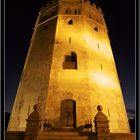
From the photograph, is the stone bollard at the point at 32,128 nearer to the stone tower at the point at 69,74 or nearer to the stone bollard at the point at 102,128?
the stone tower at the point at 69,74

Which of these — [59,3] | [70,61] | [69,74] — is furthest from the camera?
[59,3]

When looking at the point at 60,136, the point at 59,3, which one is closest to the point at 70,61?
the point at 60,136

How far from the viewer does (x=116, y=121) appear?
1588cm

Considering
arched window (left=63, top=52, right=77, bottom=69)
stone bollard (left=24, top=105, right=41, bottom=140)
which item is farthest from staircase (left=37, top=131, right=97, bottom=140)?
arched window (left=63, top=52, right=77, bottom=69)

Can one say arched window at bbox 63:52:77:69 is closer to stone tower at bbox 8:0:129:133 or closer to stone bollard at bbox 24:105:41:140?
stone tower at bbox 8:0:129:133

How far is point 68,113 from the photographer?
1482 cm

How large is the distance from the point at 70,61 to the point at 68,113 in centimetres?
400

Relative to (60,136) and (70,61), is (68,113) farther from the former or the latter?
(70,61)

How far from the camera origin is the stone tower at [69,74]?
14.8 m

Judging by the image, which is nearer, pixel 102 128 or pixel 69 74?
pixel 102 128

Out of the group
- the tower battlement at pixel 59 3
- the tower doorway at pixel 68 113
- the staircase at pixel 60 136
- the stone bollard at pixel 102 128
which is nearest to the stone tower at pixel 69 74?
the tower doorway at pixel 68 113

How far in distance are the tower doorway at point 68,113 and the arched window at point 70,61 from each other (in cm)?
262

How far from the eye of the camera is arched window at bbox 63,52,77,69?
16450 millimetres

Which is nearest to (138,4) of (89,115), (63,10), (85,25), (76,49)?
(89,115)
